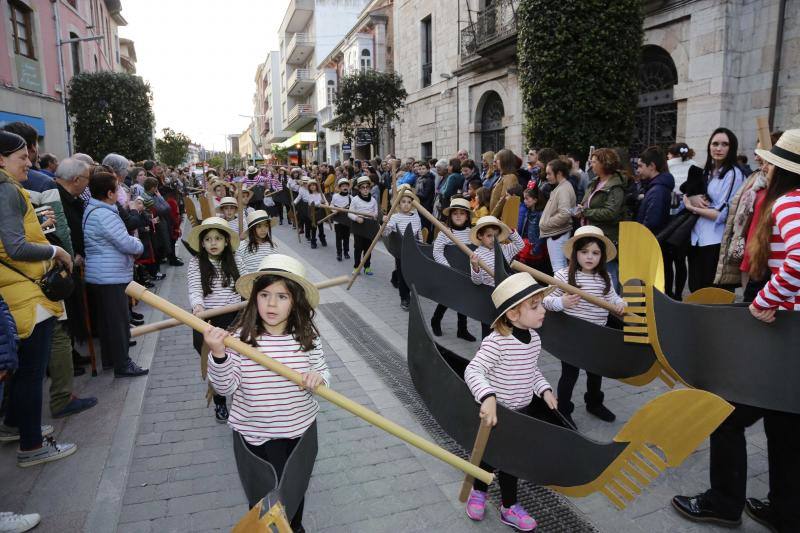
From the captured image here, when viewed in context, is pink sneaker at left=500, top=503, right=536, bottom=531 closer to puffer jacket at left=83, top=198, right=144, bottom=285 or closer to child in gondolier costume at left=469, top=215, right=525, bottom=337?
child in gondolier costume at left=469, top=215, right=525, bottom=337

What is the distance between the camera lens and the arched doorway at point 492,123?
1689cm

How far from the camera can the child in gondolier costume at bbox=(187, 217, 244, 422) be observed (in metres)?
4.30

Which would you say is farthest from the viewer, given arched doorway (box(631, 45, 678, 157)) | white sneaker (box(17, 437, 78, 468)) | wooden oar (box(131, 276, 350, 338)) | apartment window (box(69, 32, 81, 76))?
apartment window (box(69, 32, 81, 76))

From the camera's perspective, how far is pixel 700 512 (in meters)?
2.95

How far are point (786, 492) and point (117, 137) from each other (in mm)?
22822

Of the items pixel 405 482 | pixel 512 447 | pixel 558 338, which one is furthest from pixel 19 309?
pixel 558 338

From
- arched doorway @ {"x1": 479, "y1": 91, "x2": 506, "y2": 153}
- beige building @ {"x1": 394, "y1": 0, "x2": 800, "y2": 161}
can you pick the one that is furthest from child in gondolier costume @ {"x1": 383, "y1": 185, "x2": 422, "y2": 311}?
arched doorway @ {"x1": 479, "y1": 91, "x2": 506, "y2": 153}

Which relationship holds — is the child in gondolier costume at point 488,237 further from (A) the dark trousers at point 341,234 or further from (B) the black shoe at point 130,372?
(A) the dark trousers at point 341,234

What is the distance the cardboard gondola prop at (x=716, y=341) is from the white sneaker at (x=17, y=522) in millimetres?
3700

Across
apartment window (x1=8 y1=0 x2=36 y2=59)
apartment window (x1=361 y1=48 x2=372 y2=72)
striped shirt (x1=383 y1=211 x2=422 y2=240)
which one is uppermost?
apartment window (x1=361 y1=48 x2=372 y2=72)

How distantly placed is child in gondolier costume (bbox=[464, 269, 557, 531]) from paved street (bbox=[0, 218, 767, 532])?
15 cm

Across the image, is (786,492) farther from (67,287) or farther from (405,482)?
(67,287)

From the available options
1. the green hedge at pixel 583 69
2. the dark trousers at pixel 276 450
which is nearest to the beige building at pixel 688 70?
the green hedge at pixel 583 69

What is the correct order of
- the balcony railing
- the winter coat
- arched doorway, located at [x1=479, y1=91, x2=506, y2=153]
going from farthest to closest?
arched doorway, located at [x1=479, y1=91, x2=506, y2=153], the balcony railing, the winter coat
